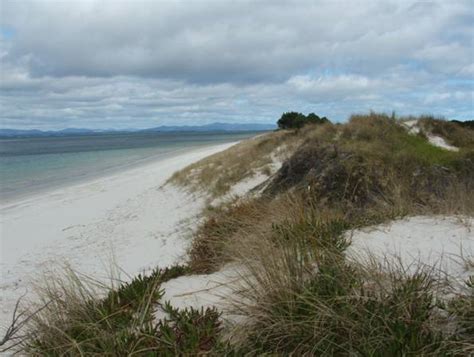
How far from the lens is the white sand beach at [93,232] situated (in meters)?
8.52

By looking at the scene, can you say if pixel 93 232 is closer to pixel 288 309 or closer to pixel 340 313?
pixel 288 309

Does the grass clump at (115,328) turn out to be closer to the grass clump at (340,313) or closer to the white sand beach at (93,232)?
the grass clump at (340,313)

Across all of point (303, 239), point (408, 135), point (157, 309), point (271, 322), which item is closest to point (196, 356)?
point (271, 322)

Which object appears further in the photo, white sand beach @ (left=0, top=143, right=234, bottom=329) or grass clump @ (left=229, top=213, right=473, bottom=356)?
white sand beach @ (left=0, top=143, right=234, bottom=329)

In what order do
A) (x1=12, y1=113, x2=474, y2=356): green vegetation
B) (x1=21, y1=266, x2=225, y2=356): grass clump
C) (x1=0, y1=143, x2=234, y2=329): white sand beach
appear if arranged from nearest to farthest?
1. (x1=12, y1=113, x2=474, y2=356): green vegetation
2. (x1=21, y1=266, x2=225, y2=356): grass clump
3. (x1=0, y1=143, x2=234, y2=329): white sand beach

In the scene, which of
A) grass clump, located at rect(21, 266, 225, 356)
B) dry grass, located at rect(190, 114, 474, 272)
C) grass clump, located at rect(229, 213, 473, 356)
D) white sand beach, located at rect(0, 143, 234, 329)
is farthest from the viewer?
white sand beach, located at rect(0, 143, 234, 329)

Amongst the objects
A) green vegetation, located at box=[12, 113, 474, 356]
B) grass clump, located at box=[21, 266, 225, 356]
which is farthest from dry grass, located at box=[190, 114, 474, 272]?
grass clump, located at box=[21, 266, 225, 356]

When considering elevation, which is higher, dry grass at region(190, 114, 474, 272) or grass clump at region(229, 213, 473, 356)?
dry grass at region(190, 114, 474, 272)

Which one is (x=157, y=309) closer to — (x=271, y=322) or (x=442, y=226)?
(x=271, y=322)

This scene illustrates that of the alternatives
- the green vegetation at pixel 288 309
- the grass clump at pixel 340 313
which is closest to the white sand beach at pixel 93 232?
the green vegetation at pixel 288 309

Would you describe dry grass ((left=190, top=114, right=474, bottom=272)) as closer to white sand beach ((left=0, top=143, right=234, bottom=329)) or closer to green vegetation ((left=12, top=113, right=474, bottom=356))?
green vegetation ((left=12, top=113, right=474, bottom=356))

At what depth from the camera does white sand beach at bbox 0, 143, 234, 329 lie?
8523mm

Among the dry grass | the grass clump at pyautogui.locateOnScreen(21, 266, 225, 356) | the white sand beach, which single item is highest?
the dry grass

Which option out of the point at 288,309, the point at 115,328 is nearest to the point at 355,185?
the point at 288,309
